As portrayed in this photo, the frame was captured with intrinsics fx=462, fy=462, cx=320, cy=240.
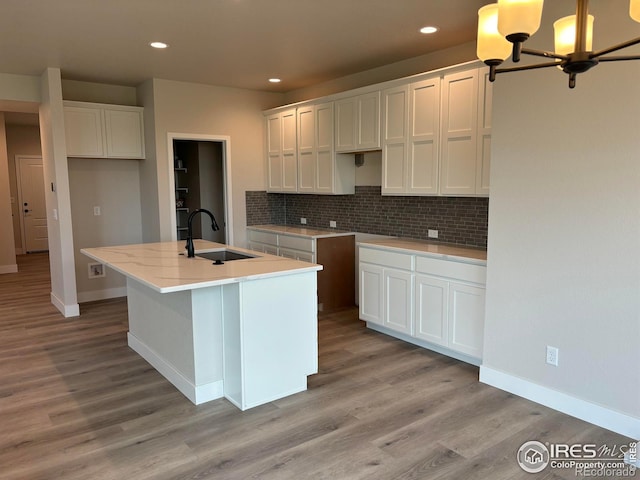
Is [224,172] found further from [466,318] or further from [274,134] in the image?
[466,318]

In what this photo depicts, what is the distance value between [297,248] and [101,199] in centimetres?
260

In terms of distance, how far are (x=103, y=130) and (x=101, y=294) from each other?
2.04m

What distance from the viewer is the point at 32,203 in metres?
A: 9.58

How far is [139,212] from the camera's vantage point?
602 centimetres

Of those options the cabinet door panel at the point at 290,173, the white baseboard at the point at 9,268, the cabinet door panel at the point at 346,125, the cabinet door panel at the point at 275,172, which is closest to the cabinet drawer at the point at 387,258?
the cabinet door panel at the point at 346,125

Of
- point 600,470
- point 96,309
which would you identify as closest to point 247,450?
point 600,470

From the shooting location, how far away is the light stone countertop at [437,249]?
3514mm

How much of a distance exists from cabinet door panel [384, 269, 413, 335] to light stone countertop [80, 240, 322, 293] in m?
1.13

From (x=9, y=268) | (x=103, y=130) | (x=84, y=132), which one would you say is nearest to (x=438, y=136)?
(x=103, y=130)

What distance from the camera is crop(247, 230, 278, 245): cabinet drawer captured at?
18.5ft

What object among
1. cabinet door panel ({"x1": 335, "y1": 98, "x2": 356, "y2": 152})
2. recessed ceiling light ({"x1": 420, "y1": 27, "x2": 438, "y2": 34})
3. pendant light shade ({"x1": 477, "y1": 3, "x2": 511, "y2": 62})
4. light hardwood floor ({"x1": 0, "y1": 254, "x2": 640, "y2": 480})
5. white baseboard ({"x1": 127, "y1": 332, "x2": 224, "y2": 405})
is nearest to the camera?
pendant light shade ({"x1": 477, "y1": 3, "x2": 511, "y2": 62})

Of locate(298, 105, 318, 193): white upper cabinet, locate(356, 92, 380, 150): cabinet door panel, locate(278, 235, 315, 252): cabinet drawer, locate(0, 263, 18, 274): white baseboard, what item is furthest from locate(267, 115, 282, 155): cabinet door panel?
locate(0, 263, 18, 274): white baseboard

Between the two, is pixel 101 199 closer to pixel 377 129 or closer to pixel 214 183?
pixel 214 183

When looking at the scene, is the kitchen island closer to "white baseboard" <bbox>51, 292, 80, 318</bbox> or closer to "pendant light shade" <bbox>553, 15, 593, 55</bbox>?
"pendant light shade" <bbox>553, 15, 593, 55</bbox>
